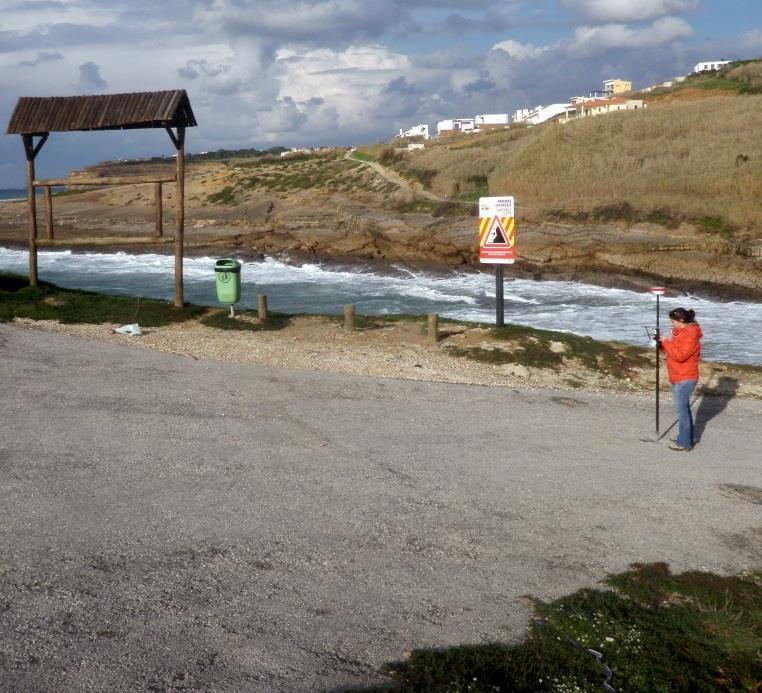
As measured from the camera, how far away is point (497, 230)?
52.6 ft

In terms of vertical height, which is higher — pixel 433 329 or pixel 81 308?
pixel 81 308

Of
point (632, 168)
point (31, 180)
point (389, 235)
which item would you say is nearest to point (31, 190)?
point (31, 180)

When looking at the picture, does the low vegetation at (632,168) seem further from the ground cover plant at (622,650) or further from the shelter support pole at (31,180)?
the ground cover plant at (622,650)

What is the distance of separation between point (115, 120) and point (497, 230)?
744cm

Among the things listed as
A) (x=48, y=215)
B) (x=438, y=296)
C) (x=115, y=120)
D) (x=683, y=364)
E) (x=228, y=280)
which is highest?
(x=115, y=120)

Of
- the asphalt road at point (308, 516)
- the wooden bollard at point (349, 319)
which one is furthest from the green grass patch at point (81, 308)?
the asphalt road at point (308, 516)

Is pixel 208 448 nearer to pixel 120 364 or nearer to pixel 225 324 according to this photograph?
pixel 120 364

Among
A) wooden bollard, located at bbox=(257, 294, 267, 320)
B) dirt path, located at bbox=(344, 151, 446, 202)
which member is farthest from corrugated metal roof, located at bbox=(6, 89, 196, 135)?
dirt path, located at bbox=(344, 151, 446, 202)

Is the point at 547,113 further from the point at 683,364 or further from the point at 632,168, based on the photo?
the point at 683,364

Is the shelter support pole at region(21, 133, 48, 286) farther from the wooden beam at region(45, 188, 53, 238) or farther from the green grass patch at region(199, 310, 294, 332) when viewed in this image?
the green grass patch at region(199, 310, 294, 332)

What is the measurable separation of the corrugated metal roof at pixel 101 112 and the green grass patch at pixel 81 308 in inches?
123

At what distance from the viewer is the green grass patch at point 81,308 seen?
658 inches

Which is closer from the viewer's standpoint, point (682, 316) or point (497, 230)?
point (682, 316)

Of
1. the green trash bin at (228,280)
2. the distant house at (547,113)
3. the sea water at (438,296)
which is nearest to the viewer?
the green trash bin at (228,280)
